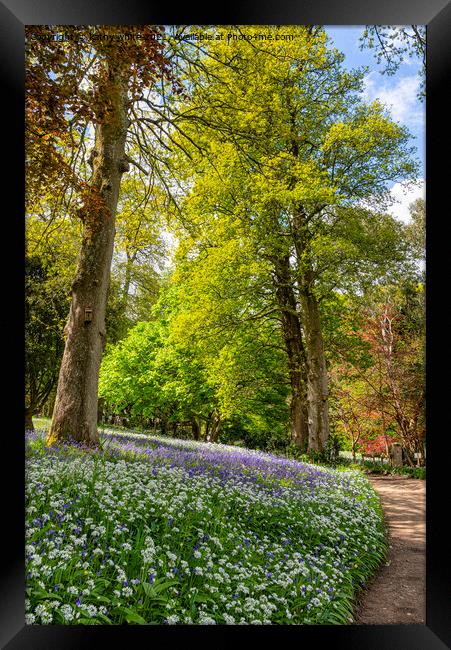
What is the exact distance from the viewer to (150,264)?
4836 millimetres

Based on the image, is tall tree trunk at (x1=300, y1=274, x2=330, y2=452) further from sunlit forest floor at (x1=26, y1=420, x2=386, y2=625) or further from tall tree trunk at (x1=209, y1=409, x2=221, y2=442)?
sunlit forest floor at (x1=26, y1=420, x2=386, y2=625)

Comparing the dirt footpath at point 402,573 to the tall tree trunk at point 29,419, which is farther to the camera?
the tall tree trunk at point 29,419

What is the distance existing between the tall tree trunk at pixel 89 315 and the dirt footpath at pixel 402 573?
2.89 meters

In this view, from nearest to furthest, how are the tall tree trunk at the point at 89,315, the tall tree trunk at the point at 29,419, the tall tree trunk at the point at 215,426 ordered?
the tall tree trunk at the point at 29,419
the tall tree trunk at the point at 89,315
the tall tree trunk at the point at 215,426

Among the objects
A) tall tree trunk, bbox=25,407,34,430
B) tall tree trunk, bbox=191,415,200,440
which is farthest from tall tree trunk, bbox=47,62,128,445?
tall tree trunk, bbox=191,415,200,440

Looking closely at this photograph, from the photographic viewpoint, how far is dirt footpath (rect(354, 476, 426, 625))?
3438 mm

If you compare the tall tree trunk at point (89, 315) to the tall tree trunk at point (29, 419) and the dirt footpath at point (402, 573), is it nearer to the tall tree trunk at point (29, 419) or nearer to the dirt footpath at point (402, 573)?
the tall tree trunk at point (29, 419)

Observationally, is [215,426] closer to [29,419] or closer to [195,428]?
[195,428]
